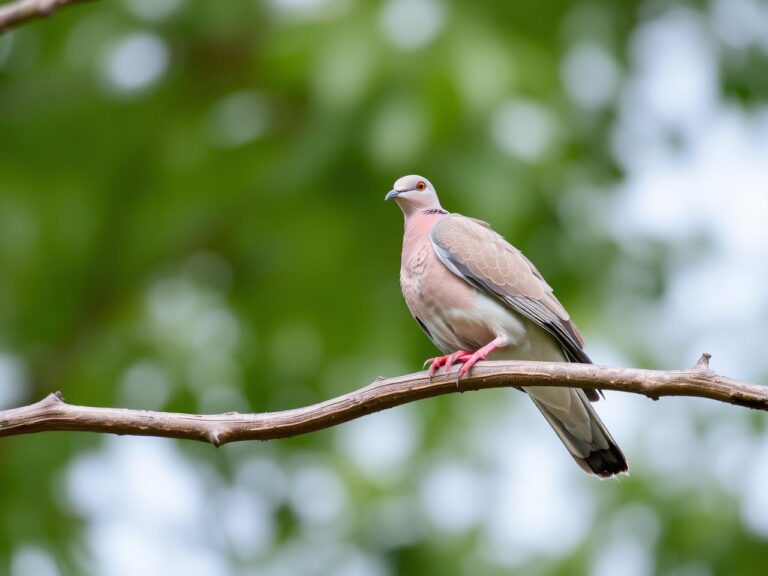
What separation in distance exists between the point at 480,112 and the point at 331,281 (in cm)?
226

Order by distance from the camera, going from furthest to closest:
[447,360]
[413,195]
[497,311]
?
[413,195] < [497,311] < [447,360]

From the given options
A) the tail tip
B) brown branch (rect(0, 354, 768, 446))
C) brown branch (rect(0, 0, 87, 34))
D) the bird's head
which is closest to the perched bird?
the tail tip

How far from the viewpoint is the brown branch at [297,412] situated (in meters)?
3.94

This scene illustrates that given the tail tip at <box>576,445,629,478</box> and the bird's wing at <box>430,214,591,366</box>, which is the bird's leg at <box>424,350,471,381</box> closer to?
the bird's wing at <box>430,214,591,366</box>

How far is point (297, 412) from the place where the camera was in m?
4.14

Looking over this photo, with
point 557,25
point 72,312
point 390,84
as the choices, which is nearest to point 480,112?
point 390,84

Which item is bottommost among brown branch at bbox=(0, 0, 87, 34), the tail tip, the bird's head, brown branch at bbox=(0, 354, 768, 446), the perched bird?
brown branch at bbox=(0, 354, 768, 446)

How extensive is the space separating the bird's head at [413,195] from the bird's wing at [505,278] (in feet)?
1.11

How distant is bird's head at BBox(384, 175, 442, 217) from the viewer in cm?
563

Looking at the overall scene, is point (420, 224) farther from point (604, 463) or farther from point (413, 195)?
point (604, 463)

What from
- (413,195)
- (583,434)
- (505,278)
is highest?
(413,195)

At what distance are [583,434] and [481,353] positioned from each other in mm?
853

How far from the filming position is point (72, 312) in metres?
10.9

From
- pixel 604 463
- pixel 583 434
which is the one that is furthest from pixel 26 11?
pixel 604 463
